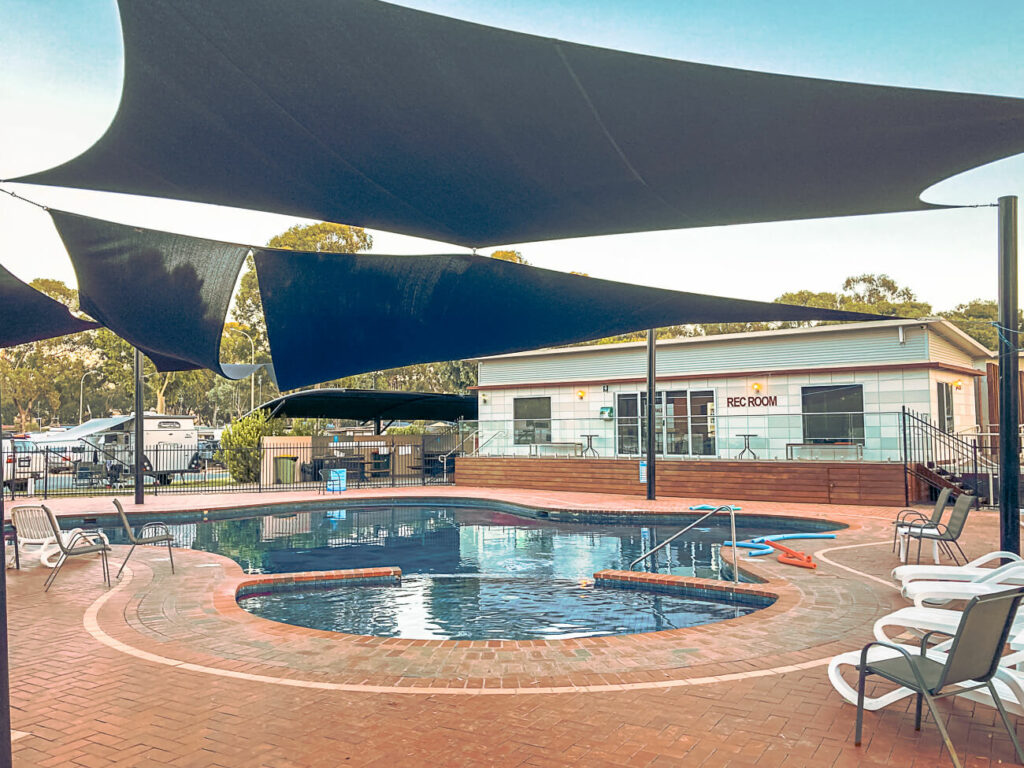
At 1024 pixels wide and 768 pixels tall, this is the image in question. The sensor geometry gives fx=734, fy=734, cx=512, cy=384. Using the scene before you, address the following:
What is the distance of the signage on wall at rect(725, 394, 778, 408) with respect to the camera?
17.6 m

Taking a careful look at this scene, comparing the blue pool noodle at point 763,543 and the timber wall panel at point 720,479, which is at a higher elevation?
the timber wall panel at point 720,479

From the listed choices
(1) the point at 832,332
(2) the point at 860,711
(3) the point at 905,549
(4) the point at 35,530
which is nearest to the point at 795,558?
(3) the point at 905,549

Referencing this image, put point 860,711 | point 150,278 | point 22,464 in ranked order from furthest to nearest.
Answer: point 22,464
point 150,278
point 860,711

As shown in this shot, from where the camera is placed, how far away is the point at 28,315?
6.46m

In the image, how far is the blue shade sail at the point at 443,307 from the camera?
16.9 feet

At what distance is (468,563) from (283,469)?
1273 centimetres

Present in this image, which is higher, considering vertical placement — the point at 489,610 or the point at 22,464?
the point at 22,464

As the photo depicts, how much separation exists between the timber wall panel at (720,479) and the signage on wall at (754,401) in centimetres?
261

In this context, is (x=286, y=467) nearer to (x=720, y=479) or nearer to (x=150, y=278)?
(x=720, y=479)

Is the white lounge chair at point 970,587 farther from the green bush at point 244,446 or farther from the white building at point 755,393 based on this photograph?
the green bush at point 244,446

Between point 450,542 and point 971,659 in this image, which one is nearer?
point 971,659

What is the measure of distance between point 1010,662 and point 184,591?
6.68 m

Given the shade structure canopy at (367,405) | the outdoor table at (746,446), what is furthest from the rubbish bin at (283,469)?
the outdoor table at (746,446)

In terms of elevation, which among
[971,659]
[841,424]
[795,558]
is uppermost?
[841,424]
